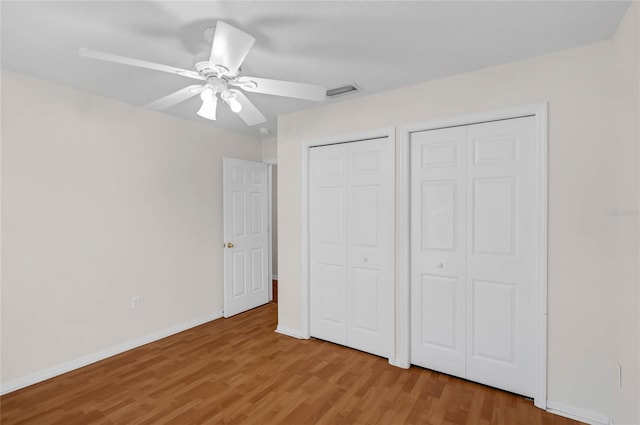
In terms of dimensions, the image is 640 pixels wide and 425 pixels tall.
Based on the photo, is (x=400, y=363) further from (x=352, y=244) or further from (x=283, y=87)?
(x=283, y=87)

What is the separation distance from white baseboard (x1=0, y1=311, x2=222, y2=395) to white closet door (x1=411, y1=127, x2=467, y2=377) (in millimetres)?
2549

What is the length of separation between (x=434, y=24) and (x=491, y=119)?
934 millimetres

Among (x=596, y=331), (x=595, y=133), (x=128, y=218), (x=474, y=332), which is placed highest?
(x=595, y=133)

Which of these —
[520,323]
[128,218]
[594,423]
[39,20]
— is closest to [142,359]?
[128,218]

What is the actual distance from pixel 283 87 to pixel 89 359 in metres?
2.95

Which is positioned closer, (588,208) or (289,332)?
(588,208)

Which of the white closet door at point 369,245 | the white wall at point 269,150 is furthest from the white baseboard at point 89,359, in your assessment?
the white wall at point 269,150

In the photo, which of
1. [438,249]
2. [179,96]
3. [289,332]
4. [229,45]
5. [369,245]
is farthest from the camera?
[289,332]

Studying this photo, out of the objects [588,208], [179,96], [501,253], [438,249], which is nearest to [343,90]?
[179,96]

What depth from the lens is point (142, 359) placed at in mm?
3016

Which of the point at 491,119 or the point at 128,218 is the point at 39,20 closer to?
the point at 128,218

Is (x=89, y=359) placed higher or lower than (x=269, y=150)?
lower

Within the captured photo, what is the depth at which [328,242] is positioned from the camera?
132 inches

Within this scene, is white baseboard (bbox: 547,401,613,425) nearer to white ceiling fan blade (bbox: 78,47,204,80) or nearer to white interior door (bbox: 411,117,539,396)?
white interior door (bbox: 411,117,539,396)
